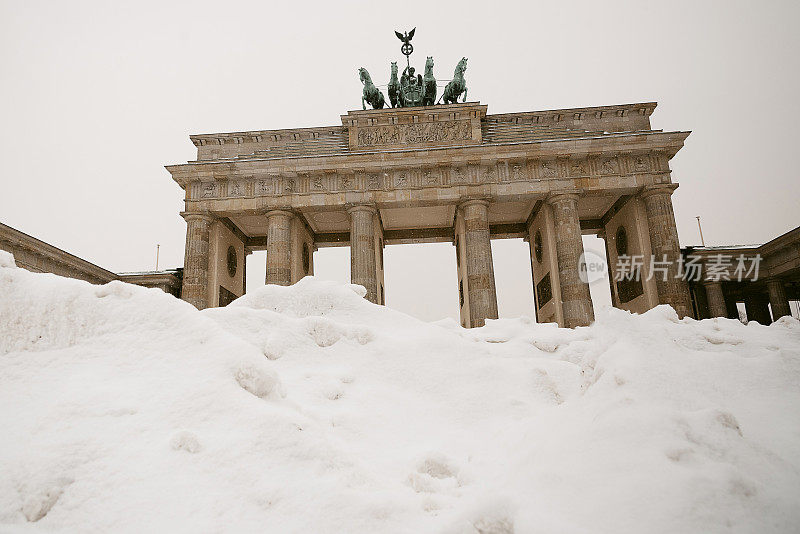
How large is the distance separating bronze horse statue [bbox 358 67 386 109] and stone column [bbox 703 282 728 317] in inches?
848

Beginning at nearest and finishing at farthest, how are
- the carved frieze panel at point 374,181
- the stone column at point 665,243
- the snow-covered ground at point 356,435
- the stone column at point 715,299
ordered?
the snow-covered ground at point 356,435, the stone column at point 665,243, the carved frieze panel at point 374,181, the stone column at point 715,299

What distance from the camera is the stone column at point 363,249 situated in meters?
24.7

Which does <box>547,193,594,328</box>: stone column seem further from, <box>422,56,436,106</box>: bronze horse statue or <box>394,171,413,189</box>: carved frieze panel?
<box>422,56,436,106</box>: bronze horse statue

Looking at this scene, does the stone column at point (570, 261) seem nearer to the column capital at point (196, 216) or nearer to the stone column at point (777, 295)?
the stone column at point (777, 295)

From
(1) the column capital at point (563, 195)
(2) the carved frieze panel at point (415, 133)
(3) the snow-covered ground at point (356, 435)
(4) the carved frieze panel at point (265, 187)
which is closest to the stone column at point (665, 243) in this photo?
(1) the column capital at point (563, 195)

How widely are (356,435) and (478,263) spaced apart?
21108mm

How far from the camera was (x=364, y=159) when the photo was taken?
2559 centimetres

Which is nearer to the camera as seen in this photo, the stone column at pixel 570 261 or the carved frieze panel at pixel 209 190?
the stone column at pixel 570 261

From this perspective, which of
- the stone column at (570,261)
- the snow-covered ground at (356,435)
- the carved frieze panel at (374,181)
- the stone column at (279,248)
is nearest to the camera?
the snow-covered ground at (356,435)

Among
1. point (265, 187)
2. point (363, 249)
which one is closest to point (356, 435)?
point (363, 249)

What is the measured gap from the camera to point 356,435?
3.98 metres

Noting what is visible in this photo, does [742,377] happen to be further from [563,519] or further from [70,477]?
[70,477]

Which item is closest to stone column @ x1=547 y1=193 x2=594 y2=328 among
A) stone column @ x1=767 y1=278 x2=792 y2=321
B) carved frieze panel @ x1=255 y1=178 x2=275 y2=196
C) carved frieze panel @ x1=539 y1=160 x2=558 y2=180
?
carved frieze panel @ x1=539 y1=160 x2=558 y2=180

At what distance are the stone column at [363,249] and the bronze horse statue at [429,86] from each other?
8.32 meters
